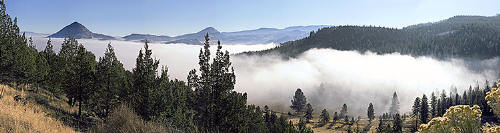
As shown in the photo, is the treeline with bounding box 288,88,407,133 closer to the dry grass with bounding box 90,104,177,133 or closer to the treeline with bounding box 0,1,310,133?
the treeline with bounding box 0,1,310,133

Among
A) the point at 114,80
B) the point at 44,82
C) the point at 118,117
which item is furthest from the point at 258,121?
the point at 118,117

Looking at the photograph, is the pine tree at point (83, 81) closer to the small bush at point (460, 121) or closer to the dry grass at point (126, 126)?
the dry grass at point (126, 126)

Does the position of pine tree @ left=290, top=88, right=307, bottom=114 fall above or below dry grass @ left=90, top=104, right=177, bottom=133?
below

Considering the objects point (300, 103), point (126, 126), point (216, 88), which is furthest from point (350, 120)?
point (126, 126)

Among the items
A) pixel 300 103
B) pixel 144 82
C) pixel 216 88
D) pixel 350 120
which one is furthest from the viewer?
pixel 300 103

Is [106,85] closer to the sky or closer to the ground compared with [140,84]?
closer to the ground

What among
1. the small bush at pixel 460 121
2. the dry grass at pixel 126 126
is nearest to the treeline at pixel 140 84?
the dry grass at pixel 126 126

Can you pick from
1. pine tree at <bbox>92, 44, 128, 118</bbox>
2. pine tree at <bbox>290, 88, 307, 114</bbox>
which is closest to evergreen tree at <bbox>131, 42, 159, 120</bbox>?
pine tree at <bbox>92, 44, 128, 118</bbox>

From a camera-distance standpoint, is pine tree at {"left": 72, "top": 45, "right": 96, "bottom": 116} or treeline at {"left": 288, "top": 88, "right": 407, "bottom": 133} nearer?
pine tree at {"left": 72, "top": 45, "right": 96, "bottom": 116}

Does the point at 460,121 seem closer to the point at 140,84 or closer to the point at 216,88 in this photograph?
the point at 216,88

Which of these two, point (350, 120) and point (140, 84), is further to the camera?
point (350, 120)

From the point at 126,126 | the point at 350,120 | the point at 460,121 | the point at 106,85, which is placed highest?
the point at 460,121

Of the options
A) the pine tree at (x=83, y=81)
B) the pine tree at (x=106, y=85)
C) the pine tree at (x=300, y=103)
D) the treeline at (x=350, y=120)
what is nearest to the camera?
the pine tree at (x=83, y=81)

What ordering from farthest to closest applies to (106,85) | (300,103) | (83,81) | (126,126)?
1. (300,103)
2. (106,85)
3. (83,81)
4. (126,126)
